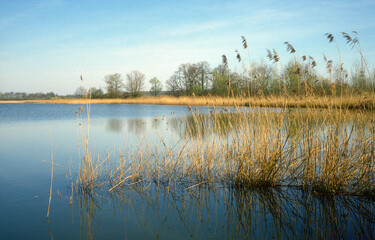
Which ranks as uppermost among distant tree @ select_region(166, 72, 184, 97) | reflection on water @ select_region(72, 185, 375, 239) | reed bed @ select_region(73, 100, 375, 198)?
distant tree @ select_region(166, 72, 184, 97)

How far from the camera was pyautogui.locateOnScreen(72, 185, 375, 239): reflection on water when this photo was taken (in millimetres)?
2441

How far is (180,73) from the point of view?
36.9 m

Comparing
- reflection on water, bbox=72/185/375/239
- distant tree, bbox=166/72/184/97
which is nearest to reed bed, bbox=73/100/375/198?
reflection on water, bbox=72/185/375/239

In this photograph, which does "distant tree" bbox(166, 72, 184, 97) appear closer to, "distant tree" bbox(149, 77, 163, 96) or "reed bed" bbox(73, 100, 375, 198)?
"distant tree" bbox(149, 77, 163, 96)

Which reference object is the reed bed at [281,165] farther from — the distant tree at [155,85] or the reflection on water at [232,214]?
the distant tree at [155,85]

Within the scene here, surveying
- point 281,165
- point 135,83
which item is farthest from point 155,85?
point 281,165

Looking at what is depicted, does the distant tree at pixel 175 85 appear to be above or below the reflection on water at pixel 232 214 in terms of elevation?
above

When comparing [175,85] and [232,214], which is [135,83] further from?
[232,214]

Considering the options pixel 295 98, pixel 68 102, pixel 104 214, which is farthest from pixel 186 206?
pixel 68 102

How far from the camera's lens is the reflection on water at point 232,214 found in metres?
2.44

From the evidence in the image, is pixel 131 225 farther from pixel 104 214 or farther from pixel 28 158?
pixel 28 158

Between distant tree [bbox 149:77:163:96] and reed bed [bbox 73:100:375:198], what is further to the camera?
distant tree [bbox 149:77:163:96]

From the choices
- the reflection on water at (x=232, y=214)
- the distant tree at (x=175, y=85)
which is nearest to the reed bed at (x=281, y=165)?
the reflection on water at (x=232, y=214)

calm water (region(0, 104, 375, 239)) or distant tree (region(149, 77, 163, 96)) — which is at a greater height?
distant tree (region(149, 77, 163, 96))
